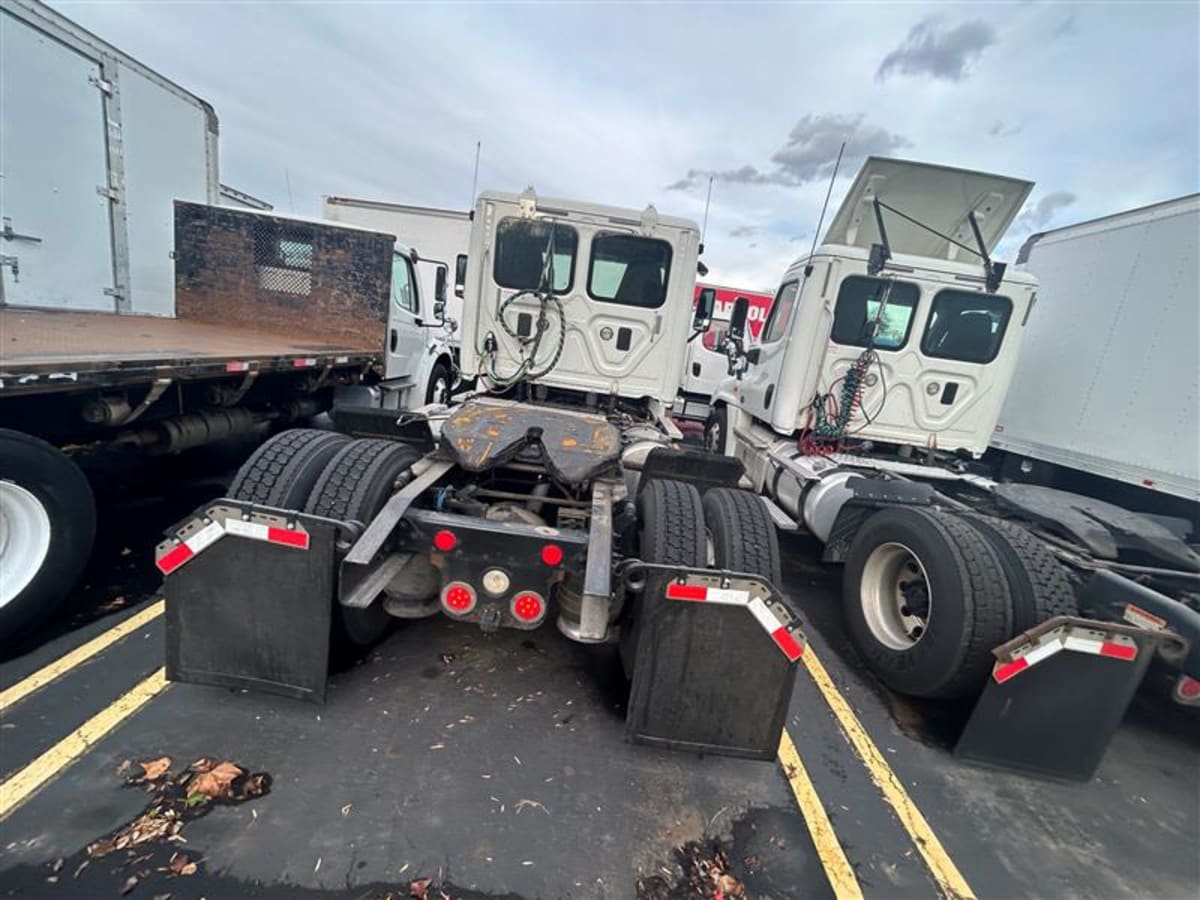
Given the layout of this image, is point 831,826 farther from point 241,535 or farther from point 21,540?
point 21,540

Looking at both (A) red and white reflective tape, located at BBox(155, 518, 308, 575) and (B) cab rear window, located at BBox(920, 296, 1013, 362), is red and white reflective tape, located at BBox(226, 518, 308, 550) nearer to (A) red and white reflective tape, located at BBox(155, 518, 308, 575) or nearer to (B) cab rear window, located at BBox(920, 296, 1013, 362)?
(A) red and white reflective tape, located at BBox(155, 518, 308, 575)

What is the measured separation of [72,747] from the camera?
7.60ft

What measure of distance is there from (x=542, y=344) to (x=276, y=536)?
3.20 meters

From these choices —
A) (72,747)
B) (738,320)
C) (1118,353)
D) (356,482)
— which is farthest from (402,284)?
(1118,353)

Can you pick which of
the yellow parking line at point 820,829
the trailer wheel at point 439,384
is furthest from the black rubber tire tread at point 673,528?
the trailer wheel at point 439,384

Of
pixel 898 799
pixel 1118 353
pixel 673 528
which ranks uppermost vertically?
pixel 1118 353

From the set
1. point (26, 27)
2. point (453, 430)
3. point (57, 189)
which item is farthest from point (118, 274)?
point (453, 430)

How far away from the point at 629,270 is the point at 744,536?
3049 millimetres

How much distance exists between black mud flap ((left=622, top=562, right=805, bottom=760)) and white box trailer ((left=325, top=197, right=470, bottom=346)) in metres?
11.9

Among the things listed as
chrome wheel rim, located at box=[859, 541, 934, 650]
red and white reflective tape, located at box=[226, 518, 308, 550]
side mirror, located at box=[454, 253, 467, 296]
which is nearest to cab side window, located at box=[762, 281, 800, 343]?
chrome wheel rim, located at box=[859, 541, 934, 650]

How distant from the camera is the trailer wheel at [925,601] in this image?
9.51 feet

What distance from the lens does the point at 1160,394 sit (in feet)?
15.0

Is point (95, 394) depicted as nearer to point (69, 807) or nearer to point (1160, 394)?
point (69, 807)

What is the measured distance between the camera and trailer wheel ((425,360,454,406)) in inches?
358
